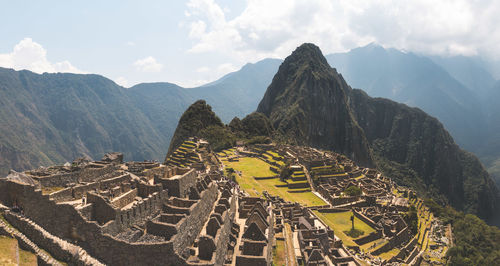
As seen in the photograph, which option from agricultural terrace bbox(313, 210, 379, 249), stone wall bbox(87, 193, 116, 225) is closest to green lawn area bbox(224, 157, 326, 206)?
agricultural terrace bbox(313, 210, 379, 249)

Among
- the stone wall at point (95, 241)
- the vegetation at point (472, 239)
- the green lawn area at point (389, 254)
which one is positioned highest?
the stone wall at point (95, 241)

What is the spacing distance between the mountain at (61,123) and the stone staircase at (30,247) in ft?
289

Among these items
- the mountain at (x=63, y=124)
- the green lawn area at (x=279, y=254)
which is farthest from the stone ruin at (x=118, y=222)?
the mountain at (x=63, y=124)

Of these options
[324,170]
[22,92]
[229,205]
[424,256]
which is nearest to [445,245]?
[424,256]

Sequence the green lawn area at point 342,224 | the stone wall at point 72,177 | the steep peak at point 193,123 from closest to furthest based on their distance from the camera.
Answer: the stone wall at point 72,177
the green lawn area at point 342,224
the steep peak at point 193,123

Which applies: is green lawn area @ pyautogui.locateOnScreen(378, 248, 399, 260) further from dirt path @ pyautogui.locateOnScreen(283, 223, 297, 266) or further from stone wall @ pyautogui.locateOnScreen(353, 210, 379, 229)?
dirt path @ pyautogui.locateOnScreen(283, 223, 297, 266)

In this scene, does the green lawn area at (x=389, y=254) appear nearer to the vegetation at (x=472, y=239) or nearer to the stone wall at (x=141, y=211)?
the vegetation at (x=472, y=239)

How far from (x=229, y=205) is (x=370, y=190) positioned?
1734 inches

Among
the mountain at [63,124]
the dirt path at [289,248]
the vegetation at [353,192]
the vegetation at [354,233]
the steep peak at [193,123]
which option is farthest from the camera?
the mountain at [63,124]

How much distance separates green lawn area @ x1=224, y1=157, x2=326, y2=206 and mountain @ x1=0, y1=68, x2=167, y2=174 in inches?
2659

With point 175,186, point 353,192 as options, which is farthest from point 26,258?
point 353,192

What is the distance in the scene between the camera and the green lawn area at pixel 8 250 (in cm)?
1147

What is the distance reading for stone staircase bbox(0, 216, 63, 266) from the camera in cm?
1341

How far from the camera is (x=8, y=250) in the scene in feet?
40.8
